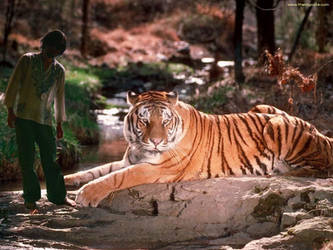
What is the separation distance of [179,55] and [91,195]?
22190 millimetres

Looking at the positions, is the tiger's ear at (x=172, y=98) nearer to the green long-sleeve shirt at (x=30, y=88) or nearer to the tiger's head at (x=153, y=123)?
the tiger's head at (x=153, y=123)

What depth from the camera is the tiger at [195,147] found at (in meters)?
6.63

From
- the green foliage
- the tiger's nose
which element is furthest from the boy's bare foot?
the green foliage

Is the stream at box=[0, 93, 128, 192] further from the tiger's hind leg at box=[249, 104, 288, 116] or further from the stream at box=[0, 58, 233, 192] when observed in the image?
the tiger's hind leg at box=[249, 104, 288, 116]

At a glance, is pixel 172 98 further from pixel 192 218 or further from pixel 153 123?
pixel 192 218

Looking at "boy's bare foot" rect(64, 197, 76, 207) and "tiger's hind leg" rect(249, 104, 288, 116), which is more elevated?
"tiger's hind leg" rect(249, 104, 288, 116)

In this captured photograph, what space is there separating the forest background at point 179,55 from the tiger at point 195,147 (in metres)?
2.30

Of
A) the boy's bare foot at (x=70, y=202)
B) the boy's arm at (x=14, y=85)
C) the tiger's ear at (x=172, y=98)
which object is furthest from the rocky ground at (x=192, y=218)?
the boy's arm at (x=14, y=85)

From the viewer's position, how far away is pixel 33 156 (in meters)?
6.38

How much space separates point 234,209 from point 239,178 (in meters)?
0.53

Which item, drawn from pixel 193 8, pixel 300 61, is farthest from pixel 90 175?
pixel 193 8

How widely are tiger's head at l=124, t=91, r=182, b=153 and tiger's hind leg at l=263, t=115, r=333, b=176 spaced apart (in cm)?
119

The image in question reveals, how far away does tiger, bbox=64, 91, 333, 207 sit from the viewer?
663 cm

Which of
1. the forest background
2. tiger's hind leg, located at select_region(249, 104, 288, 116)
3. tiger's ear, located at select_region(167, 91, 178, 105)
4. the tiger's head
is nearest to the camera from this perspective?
the tiger's head
